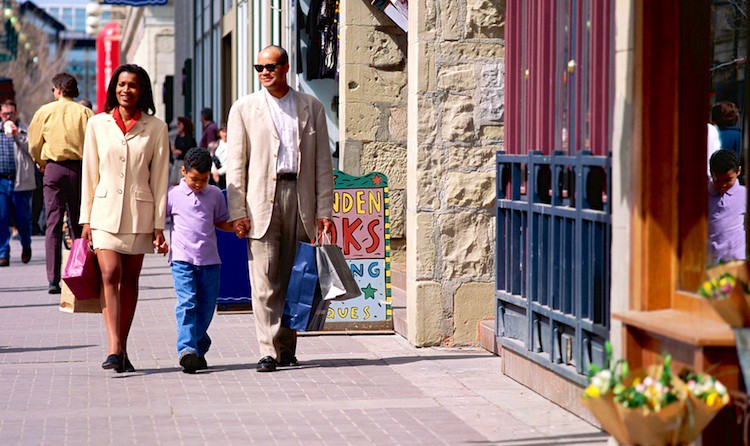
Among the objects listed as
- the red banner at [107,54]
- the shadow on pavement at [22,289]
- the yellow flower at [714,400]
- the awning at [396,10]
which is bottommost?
the shadow on pavement at [22,289]

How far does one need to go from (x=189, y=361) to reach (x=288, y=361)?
67 centimetres

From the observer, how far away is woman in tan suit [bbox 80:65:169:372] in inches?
Result: 338

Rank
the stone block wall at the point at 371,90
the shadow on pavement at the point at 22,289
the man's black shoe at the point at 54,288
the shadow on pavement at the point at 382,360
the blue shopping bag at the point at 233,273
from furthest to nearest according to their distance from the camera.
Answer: the shadow on pavement at the point at 22,289 < the man's black shoe at the point at 54,288 < the stone block wall at the point at 371,90 < the blue shopping bag at the point at 233,273 < the shadow on pavement at the point at 382,360

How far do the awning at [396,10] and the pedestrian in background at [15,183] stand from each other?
6653 mm

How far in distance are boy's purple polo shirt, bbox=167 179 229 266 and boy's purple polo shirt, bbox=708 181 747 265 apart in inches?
115

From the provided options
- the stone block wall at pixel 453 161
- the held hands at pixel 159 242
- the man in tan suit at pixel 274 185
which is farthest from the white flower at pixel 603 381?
the stone block wall at pixel 453 161

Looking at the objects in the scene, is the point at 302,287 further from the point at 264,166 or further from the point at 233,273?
the point at 233,273

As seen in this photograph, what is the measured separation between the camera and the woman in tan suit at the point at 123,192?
8.58m

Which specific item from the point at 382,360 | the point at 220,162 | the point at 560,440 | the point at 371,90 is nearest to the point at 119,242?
→ the point at 382,360

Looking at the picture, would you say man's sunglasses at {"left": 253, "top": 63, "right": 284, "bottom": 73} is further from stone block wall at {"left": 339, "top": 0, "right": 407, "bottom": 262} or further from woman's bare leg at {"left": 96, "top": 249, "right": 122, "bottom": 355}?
stone block wall at {"left": 339, "top": 0, "right": 407, "bottom": 262}

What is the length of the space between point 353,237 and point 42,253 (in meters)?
10.1

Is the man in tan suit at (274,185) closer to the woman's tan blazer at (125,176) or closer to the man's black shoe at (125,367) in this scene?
the woman's tan blazer at (125,176)

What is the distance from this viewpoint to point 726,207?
823 cm

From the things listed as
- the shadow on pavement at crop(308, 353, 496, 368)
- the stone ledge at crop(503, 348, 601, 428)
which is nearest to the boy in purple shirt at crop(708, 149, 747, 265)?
the stone ledge at crop(503, 348, 601, 428)
